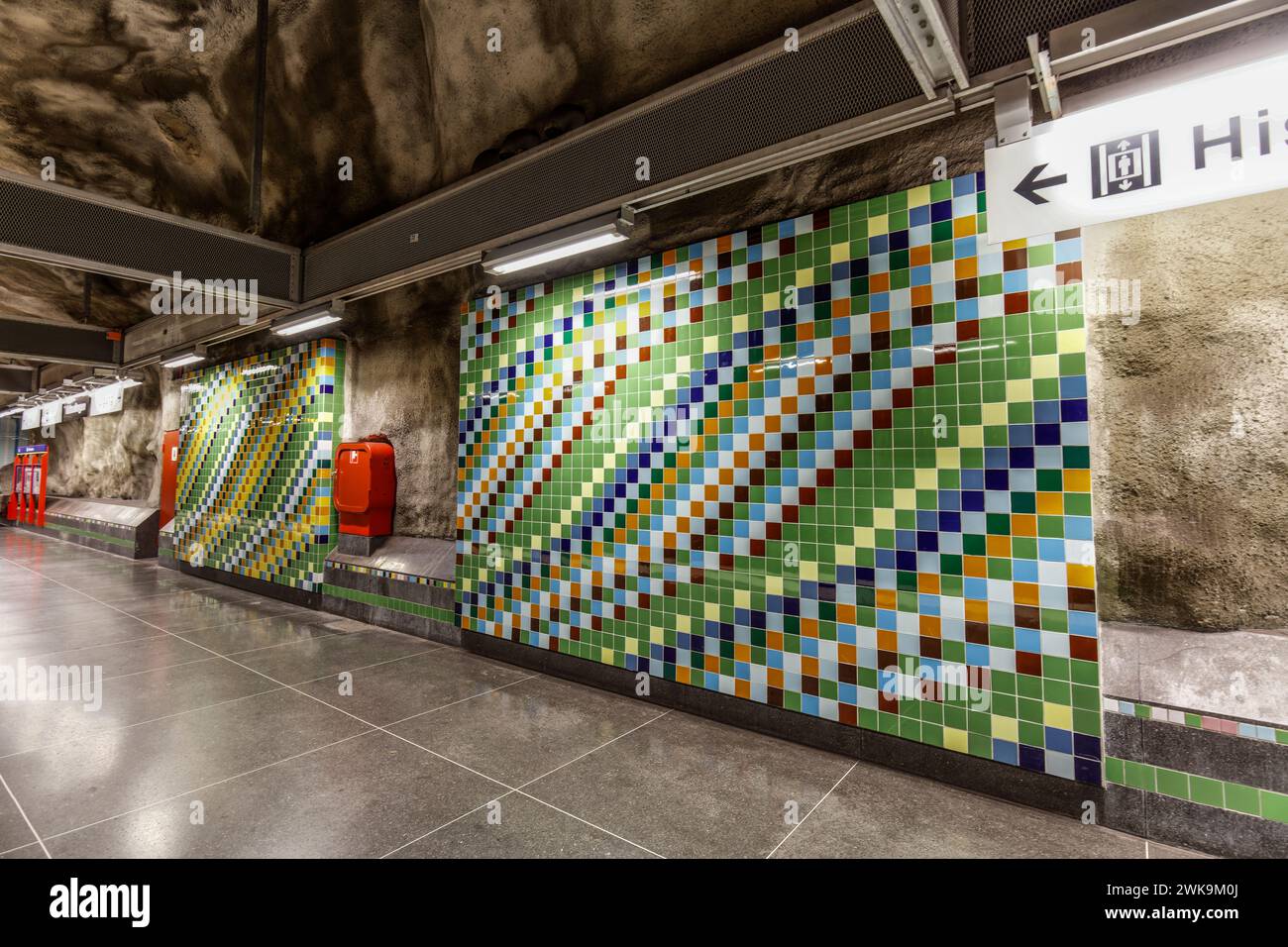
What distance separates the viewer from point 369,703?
10.3 feet

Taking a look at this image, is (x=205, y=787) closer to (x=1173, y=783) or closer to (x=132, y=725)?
(x=132, y=725)

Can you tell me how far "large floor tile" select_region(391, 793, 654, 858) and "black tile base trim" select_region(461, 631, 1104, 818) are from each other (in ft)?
3.56

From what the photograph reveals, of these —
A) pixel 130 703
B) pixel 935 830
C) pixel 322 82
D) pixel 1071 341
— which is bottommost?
pixel 935 830

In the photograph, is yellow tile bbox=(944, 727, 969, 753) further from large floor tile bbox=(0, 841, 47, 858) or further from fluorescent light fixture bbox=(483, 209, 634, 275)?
large floor tile bbox=(0, 841, 47, 858)

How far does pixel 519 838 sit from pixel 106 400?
38.3 feet

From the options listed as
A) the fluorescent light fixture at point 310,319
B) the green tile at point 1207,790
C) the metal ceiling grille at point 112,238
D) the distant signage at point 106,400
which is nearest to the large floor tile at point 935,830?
the green tile at point 1207,790

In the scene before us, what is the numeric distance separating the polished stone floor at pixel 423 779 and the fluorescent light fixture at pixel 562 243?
2553mm

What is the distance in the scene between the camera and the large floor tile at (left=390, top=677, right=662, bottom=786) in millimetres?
2527

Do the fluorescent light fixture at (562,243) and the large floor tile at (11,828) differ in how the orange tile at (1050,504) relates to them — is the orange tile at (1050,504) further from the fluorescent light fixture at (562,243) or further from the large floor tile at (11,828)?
the large floor tile at (11,828)

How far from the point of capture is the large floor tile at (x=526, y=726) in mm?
2527

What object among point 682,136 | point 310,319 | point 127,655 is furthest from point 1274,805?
point 310,319

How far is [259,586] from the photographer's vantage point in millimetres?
6008
